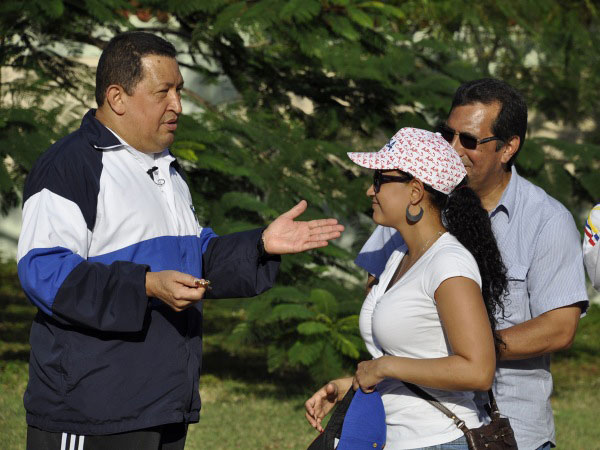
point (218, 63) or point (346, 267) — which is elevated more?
point (218, 63)

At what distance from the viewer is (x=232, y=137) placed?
6.70 m

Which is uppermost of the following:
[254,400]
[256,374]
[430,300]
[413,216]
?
[413,216]

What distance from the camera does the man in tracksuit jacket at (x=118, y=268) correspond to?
2.75 m

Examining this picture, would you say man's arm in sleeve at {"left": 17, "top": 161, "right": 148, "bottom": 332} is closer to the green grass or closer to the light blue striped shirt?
the light blue striped shirt

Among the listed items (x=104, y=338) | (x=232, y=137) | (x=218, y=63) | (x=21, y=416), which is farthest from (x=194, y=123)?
(x=104, y=338)


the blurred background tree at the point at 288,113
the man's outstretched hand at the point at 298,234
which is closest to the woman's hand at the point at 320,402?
the man's outstretched hand at the point at 298,234

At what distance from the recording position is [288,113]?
24.6ft

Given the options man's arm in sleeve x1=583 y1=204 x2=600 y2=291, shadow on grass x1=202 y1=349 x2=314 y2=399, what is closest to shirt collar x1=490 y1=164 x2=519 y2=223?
man's arm in sleeve x1=583 y1=204 x2=600 y2=291

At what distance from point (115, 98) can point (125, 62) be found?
123 millimetres

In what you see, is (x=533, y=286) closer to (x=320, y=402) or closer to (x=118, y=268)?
(x=320, y=402)

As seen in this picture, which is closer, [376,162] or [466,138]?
[376,162]

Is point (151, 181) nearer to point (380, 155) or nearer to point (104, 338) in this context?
point (104, 338)

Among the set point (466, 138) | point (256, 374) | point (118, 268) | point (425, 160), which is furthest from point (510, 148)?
point (256, 374)

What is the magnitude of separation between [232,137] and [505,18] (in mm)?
2767
